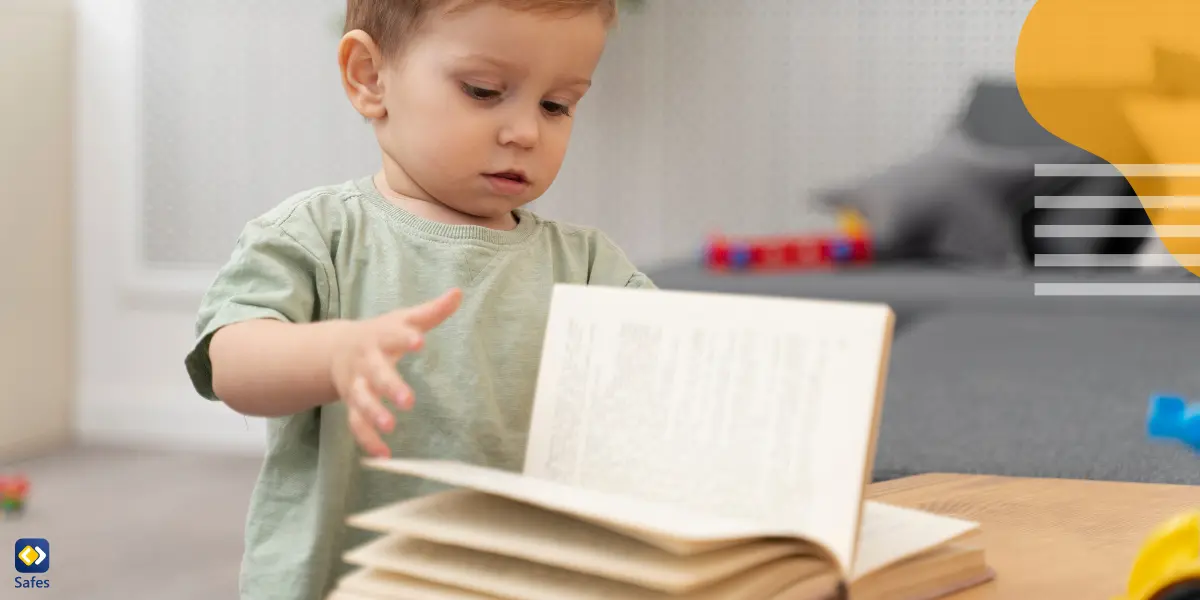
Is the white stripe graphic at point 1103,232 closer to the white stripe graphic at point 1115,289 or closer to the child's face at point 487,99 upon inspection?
the white stripe graphic at point 1115,289

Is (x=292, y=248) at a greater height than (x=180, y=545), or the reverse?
(x=292, y=248)

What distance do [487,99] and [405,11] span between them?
0.08 meters

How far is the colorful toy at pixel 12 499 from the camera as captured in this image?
2.44 meters

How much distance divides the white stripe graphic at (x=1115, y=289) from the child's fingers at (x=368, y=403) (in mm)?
1936

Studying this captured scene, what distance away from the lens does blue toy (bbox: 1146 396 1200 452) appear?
0.47 m

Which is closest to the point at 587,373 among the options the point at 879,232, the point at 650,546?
the point at 650,546

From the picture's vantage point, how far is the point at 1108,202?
2.47 m

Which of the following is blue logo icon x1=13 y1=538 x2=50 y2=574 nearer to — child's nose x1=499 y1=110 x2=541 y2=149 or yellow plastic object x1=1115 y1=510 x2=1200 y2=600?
child's nose x1=499 y1=110 x2=541 y2=149

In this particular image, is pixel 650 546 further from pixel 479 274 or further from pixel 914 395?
pixel 914 395

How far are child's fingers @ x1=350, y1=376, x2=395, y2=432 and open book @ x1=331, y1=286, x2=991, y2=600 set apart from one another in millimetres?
18

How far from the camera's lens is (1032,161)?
262 centimetres

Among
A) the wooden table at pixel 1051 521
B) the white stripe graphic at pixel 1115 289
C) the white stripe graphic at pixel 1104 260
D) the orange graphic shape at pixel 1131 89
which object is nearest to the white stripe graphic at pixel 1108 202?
the orange graphic shape at pixel 1131 89

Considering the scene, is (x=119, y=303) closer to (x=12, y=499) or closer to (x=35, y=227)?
(x=35, y=227)

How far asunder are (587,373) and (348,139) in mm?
2840
